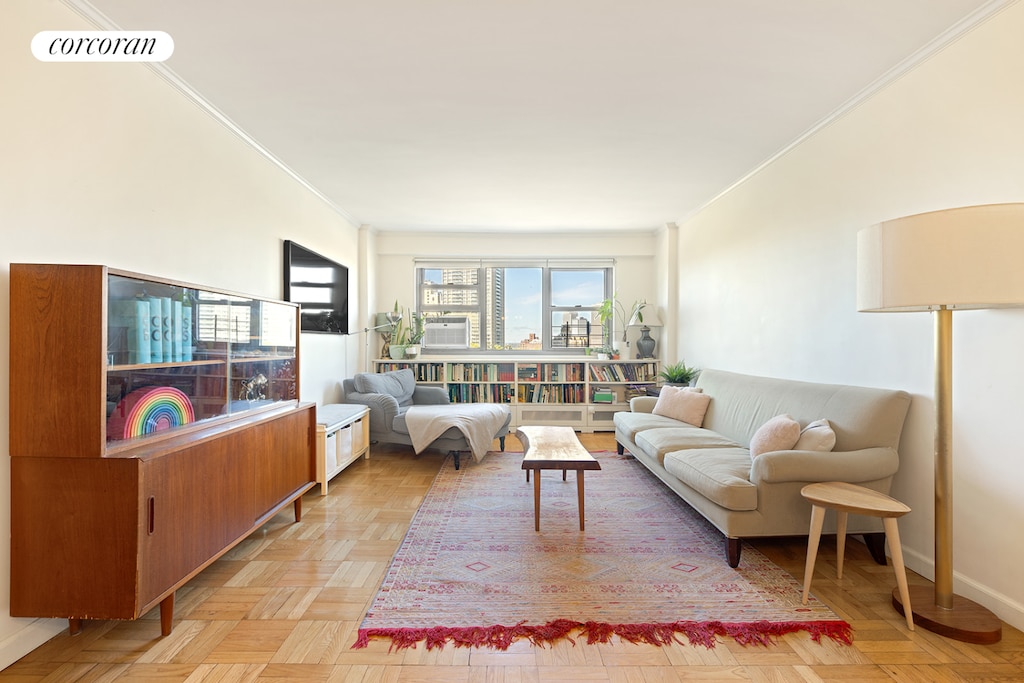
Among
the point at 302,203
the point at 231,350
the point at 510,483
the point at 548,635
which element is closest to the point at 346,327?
the point at 302,203

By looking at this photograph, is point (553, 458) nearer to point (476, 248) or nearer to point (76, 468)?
point (76, 468)

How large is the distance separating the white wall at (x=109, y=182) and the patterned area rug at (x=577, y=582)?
1468 millimetres

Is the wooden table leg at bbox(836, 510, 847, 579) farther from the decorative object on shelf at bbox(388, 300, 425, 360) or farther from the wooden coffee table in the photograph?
the decorative object on shelf at bbox(388, 300, 425, 360)

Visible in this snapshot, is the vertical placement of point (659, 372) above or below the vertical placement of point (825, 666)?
above

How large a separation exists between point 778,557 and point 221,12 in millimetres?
3681

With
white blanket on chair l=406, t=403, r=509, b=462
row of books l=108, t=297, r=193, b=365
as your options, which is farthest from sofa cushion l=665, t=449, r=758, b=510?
row of books l=108, t=297, r=193, b=365

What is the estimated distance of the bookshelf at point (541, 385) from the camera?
6.54 m

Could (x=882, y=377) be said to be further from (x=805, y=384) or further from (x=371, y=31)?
(x=371, y=31)

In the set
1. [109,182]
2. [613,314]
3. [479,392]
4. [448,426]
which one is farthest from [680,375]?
[109,182]

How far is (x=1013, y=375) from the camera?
2.22m

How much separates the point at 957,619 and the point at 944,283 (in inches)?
52.3

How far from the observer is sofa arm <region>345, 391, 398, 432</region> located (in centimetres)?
509

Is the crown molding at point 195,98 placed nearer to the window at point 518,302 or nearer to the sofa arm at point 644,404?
the window at point 518,302

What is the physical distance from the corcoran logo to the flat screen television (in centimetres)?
191
